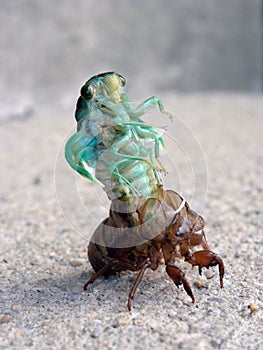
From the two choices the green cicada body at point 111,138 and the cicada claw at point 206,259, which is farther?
the cicada claw at point 206,259

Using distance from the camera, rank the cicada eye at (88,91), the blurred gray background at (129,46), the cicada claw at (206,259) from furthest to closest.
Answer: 1. the blurred gray background at (129,46)
2. the cicada claw at (206,259)
3. the cicada eye at (88,91)

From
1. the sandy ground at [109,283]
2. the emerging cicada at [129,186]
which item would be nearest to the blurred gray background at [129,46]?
the sandy ground at [109,283]

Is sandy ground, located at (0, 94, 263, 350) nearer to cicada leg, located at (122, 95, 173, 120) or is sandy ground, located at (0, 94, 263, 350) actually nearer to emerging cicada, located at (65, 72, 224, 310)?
emerging cicada, located at (65, 72, 224, 310)

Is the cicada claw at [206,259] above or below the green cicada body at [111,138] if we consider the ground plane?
below

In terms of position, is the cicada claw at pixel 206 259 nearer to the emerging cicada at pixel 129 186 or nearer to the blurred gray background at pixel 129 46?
the emerging cicada at pixel 129 186

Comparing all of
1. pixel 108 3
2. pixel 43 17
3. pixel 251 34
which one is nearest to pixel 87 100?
pixel 43 17

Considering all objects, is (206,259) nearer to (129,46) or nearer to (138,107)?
(138,107)
